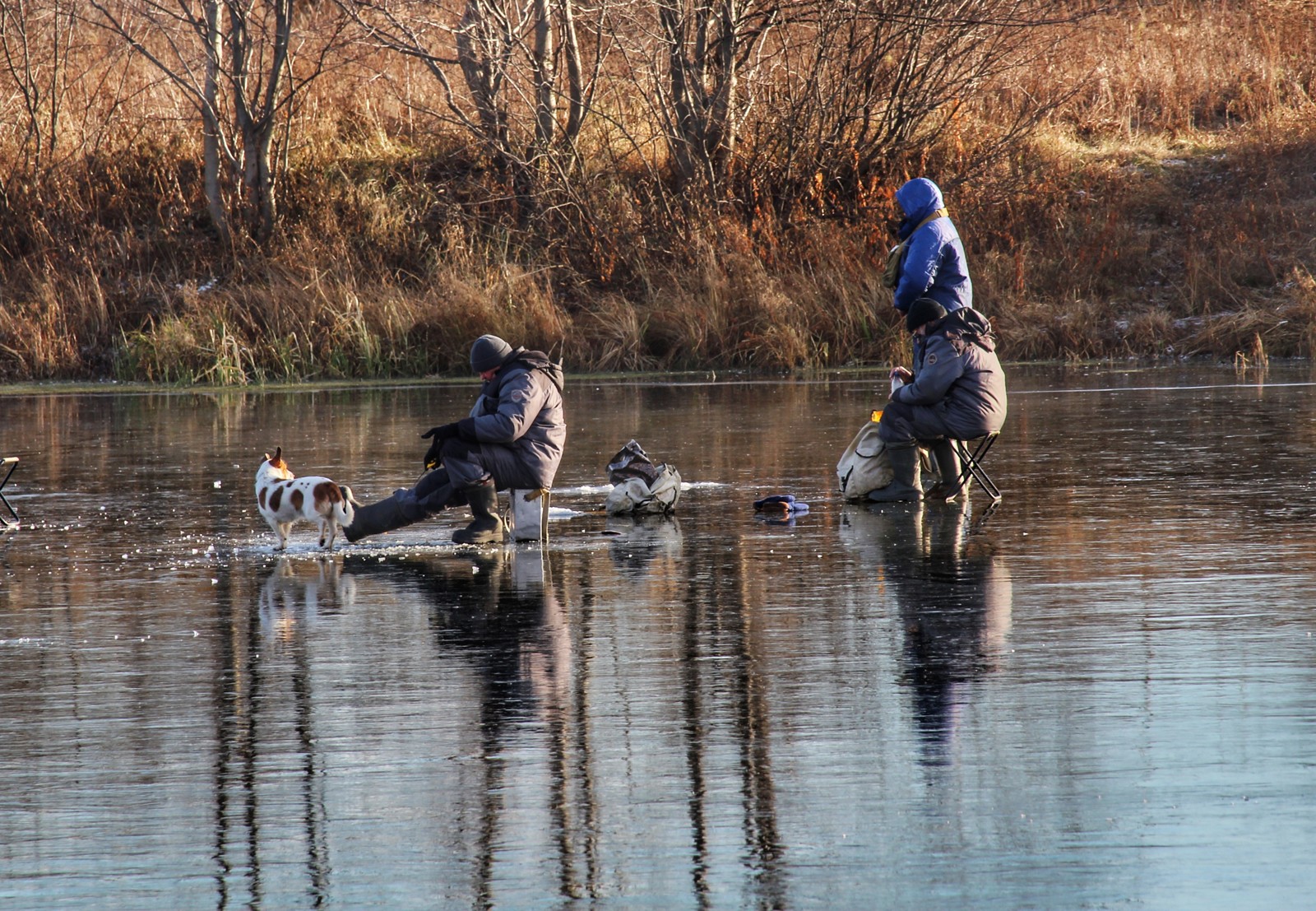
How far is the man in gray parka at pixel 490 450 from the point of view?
10086mm

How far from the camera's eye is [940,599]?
812 centimetres

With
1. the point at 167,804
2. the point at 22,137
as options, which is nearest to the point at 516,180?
the point at 22,137

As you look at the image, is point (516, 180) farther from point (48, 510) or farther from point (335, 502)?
point (335, 502)

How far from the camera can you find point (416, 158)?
29.9 m

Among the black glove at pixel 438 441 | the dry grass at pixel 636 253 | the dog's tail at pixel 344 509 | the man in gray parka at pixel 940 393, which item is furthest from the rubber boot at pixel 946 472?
the dry grass at pixel 636 253

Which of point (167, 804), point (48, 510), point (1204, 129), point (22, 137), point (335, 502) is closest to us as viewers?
point (167, 804)

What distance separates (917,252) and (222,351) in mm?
13859

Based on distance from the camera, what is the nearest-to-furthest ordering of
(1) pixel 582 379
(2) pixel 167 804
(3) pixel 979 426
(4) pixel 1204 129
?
(2) pixel 167 804
(3) pixel 979 426
(1) pixel 582 379
(4) pixel 1204 129

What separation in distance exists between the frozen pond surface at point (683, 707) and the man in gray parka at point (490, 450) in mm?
277

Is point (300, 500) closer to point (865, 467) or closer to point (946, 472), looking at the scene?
point (865, 467)

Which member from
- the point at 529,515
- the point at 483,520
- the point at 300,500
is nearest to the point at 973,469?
the point at 529,515

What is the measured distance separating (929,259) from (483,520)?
373 cm

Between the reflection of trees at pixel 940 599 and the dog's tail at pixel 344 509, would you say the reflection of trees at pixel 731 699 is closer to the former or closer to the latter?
the reflection of trees at pixel 940 599

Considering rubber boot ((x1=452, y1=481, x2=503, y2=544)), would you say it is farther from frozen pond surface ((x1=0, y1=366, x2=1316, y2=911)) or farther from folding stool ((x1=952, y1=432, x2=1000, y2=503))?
folding stool ((x1=952, y1=432, x2=1000, y2=503))
